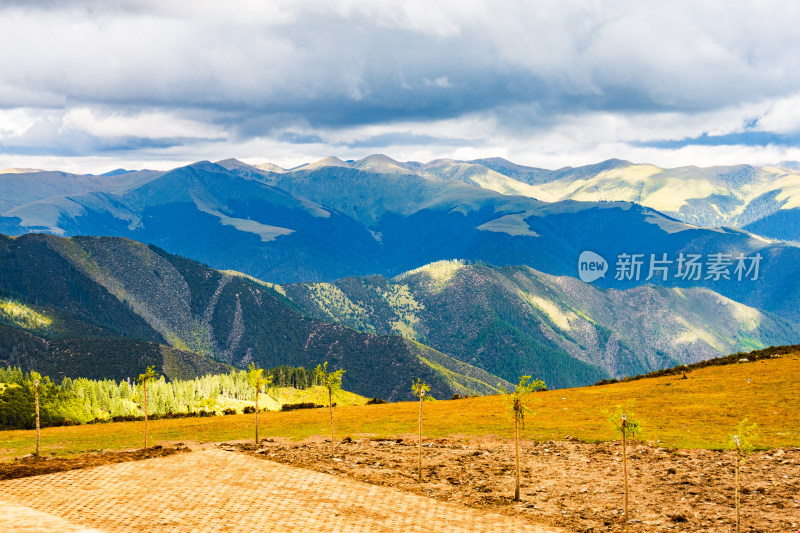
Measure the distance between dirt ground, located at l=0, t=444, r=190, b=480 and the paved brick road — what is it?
2.41 meters

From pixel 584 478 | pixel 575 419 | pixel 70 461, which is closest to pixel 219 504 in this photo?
pixel 70 461

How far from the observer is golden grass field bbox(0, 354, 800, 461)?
227ft

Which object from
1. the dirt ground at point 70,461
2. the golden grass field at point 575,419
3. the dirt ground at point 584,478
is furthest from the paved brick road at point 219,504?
the golden grass field at point 575,419

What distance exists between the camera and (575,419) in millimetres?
81438

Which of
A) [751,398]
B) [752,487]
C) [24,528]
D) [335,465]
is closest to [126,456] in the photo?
[335,465]

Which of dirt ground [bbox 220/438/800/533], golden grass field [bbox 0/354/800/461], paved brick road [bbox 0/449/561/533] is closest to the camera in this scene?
paved brick road [bbox 0/449/561/533]

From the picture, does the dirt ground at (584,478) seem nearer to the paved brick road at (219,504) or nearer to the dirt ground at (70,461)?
the paved brick road at (219,504)

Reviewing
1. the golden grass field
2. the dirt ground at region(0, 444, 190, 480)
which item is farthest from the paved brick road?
the golden grass field

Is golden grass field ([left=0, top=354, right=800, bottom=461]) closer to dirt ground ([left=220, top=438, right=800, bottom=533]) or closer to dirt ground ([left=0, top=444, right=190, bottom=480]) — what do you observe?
dirt ground ([left=220, top=438, right=800, bottom=533])

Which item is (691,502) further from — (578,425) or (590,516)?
(578,425)

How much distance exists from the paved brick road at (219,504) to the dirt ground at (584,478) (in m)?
3.39

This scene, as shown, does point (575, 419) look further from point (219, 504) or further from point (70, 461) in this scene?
point (70, 461)

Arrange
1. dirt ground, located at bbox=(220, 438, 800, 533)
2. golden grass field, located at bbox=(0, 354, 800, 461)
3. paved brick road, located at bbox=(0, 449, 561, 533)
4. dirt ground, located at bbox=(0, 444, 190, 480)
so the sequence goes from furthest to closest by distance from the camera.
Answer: golden grass field, located at bbox=(0, 354, 800, 461) → dirt ground, located at bbox=(0, 444, 190, 480) → dirt ground, located at bbox=(220, 438, 800, 533) → paved brick road, located at bbox=(0, 449, 561, 533)

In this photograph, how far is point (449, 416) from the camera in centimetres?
8981
